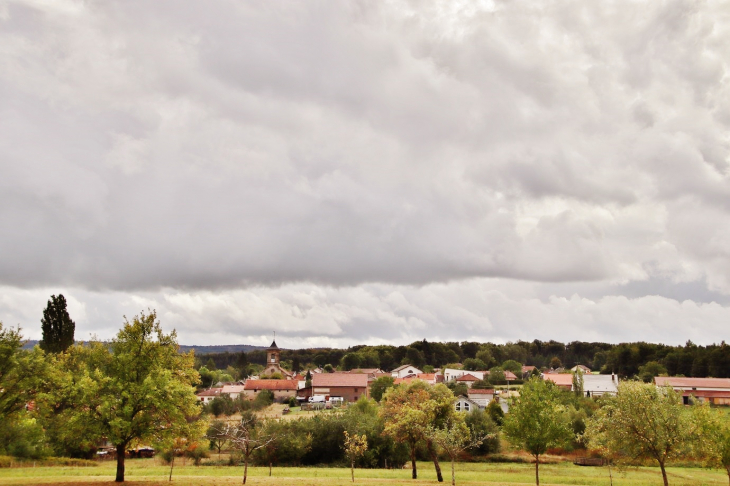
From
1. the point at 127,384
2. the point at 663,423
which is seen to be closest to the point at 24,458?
the point at 127,384

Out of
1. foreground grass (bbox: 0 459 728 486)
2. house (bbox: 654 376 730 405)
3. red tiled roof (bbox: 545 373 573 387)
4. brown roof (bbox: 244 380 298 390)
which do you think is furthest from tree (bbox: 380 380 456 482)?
house (bbox: 654 376 730 405)

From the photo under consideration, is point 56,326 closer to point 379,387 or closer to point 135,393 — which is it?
point 135,393

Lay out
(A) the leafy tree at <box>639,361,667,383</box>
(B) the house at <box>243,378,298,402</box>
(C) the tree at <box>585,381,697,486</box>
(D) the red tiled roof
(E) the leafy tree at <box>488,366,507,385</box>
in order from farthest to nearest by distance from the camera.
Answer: (E) the leafy tree at <box>488,366,507,385</box>
(A) the leafy tree at <box>639,361,667,383</box>
(B) the house at <box>243,378,298,402</box>
(D) the red tiled roof
(C) the tree at <box>585,381,697,486</box>

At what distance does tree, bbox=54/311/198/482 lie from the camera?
120ft

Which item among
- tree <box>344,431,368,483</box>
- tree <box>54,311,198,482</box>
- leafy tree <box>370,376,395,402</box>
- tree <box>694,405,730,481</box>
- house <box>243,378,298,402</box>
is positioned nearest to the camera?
Result: tree <box>54,311,198,482</box>

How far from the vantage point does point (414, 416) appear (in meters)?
51.5

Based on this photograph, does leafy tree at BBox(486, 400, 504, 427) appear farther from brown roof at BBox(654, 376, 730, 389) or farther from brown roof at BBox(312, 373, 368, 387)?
brown roof at BBox(654, 376, 730, 389)

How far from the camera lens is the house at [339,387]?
143 metres

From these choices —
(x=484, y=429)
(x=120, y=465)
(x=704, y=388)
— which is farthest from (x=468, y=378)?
(x=120, y=465)

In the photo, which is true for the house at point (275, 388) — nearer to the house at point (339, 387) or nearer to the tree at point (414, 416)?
the house at point (339, 387)

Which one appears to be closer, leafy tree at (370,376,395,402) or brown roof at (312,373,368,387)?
leafy tree at (370,376,395,402)

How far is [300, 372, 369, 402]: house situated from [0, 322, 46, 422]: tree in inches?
4250

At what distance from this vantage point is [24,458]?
58.5 m

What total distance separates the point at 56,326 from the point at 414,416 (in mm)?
63072
